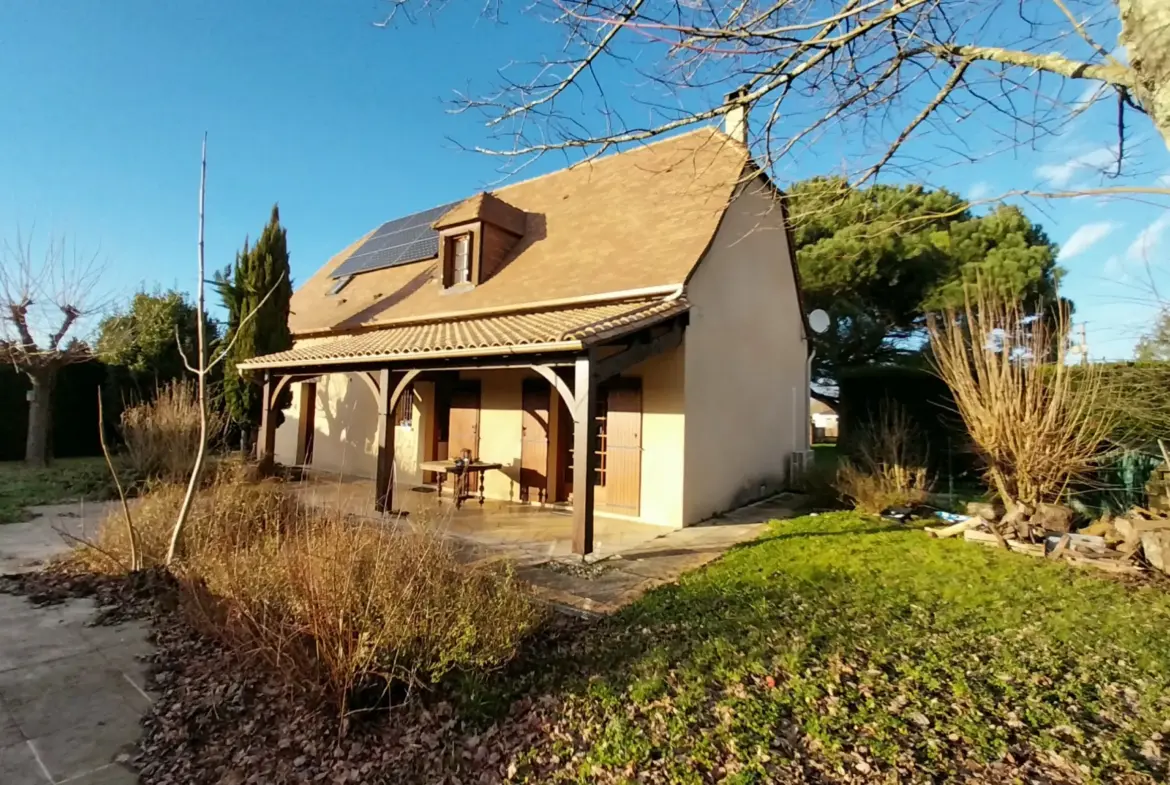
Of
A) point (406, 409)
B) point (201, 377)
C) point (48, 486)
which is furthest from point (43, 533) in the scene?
point (406, 409)

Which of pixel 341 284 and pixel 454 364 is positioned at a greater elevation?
pixel 341 284

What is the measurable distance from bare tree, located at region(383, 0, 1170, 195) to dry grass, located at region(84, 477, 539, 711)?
3186 mm

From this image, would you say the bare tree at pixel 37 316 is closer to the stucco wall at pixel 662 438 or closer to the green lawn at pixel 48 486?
the green lawn at pixel 48 486

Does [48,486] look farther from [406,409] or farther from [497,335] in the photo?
[497,335]

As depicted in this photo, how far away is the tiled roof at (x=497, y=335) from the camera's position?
24.6 feet

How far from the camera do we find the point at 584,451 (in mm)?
7203

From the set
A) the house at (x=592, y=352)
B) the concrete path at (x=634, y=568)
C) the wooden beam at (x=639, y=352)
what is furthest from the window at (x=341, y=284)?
the concrete path at (x=634, y=568)

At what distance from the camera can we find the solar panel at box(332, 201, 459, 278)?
16.6 m

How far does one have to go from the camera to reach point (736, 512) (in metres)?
10.3

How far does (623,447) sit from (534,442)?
7.18 feet

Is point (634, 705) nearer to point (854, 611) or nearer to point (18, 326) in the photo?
point (854, 611)

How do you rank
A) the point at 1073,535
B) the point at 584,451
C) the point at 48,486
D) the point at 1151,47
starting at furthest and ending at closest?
the point at 48,486
the point at 1073,535
the point at 584,451
the point at 1151,47

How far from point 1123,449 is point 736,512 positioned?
5746 millimetres

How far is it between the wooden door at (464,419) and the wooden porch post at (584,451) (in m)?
5.48
